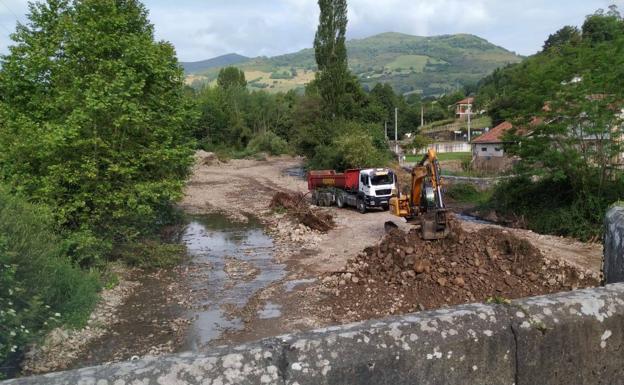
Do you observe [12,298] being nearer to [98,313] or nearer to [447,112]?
[98,313]

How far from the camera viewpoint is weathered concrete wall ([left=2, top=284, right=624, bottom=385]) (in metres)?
2.12

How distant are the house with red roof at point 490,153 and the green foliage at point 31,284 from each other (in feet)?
108

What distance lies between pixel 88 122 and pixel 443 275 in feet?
33.7

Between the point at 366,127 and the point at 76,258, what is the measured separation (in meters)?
39.1

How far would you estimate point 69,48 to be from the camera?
15.0 metres

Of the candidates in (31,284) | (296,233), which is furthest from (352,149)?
(31,284)

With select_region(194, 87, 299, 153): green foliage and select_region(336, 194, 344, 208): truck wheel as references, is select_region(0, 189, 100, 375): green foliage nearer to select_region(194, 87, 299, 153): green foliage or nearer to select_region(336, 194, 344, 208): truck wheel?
select_region(336, 194, 344, 208): truck wheel

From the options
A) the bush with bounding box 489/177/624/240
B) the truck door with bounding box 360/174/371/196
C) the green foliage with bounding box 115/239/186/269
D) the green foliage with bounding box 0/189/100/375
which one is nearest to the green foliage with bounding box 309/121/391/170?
the truck door with bounding box 360/174/371/196

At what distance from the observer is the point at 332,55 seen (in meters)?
52.0

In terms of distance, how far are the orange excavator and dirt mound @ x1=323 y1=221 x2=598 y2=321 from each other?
0.37 m

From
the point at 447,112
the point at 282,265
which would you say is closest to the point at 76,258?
the point at 282,265

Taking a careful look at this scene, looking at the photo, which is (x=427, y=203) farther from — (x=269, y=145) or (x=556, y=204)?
(x=269, y=145)

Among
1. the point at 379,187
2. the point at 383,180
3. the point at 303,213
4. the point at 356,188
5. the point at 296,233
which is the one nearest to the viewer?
the point at 296,233

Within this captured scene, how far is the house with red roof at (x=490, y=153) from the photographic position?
4062 centimetres
